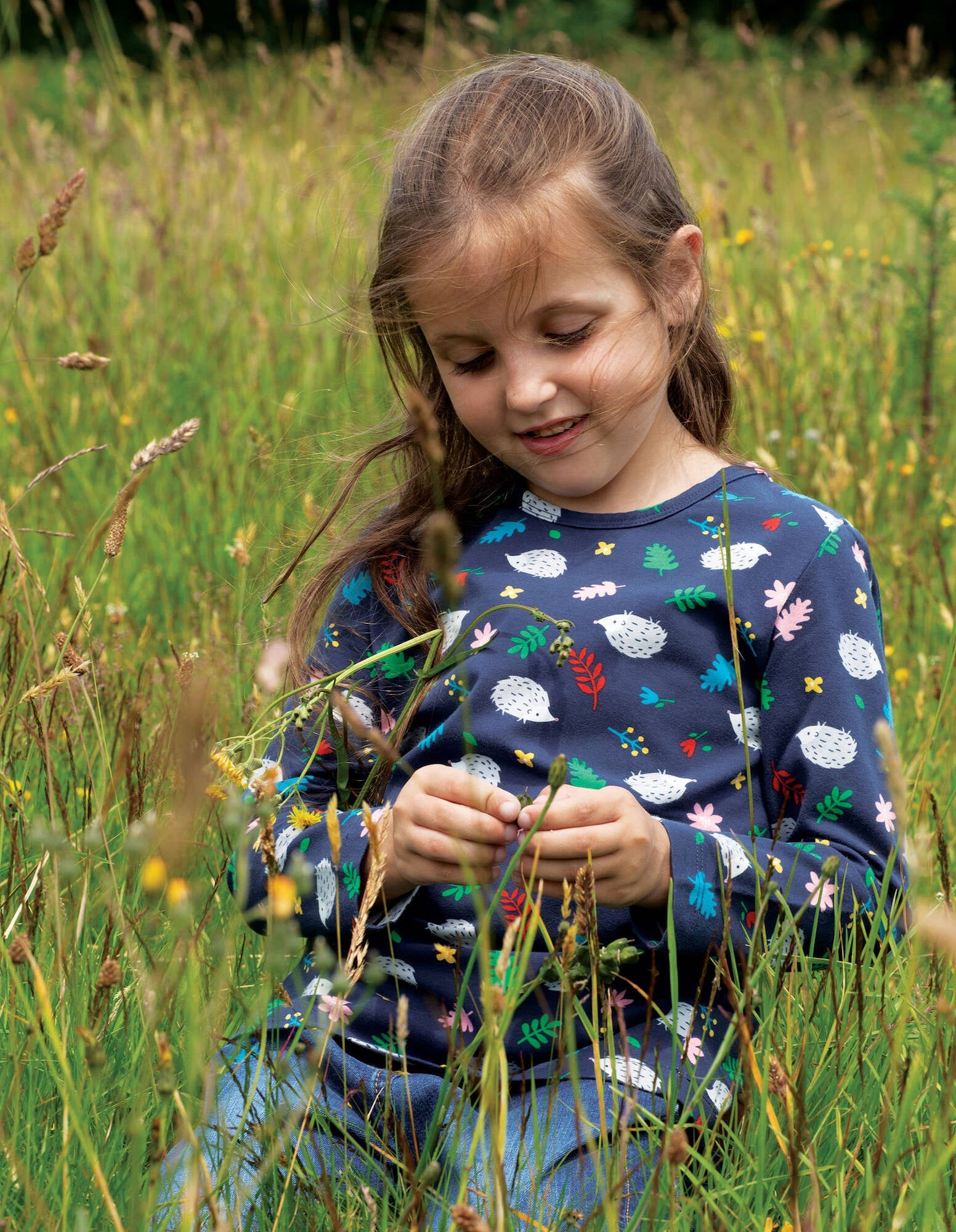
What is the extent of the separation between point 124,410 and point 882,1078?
2.30 metres

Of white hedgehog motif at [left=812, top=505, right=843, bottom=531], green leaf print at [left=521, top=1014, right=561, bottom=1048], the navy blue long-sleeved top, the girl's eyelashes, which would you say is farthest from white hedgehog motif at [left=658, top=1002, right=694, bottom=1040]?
the girl's eyelashes

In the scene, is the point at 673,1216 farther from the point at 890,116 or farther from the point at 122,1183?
the point at 890,116

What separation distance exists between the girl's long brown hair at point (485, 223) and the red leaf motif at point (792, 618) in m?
0.30

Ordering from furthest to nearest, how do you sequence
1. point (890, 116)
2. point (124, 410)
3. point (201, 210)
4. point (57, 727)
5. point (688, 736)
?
point (890, 116), point (201, 210), point (124, 410), point (57, 727), point (688, 736)

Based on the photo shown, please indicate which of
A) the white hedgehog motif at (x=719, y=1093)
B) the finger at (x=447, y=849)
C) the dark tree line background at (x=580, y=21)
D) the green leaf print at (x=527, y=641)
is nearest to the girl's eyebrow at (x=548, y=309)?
the green leaf print at (x=527, y=641)

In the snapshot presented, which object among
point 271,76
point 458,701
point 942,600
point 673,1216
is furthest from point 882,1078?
point 271,76

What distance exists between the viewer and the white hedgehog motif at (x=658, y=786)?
1286 millimetres

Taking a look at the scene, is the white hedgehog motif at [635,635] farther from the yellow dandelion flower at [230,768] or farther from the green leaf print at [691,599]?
the yellow dandelion flower at [230,768]

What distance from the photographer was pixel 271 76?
5.65 metres

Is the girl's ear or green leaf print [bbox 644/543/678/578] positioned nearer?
green leaf print [bbox 644/543/678/578]

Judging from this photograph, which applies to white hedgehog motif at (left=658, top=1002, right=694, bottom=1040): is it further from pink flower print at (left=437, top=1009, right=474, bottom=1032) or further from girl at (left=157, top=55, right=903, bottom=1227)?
pink flower print at (left=437, top=1009, right=474, bottom=1032)

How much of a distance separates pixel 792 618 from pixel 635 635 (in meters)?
0.17

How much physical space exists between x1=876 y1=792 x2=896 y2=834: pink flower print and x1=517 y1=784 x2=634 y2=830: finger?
308mm

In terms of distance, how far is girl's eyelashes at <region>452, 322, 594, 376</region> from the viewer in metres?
1.38
